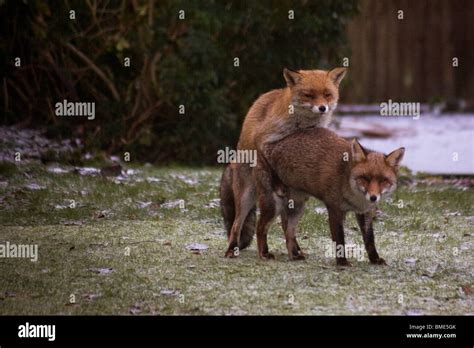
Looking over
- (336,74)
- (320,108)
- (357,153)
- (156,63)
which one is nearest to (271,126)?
(320,108)

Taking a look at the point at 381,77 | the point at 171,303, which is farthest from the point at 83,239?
the point at 381,77

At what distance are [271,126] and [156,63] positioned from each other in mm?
7076

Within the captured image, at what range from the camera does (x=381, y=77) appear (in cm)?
2183

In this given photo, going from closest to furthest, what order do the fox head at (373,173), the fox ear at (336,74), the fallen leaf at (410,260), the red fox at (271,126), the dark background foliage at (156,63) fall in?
the fox head at (373,173) → the fallen leaf at (410,260) → the red fox at (271,126) → the fox ear at (336,74) → the dark background foliage at (156,63)

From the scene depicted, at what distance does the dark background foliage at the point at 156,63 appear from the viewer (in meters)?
15.3

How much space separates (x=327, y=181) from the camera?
333 inches

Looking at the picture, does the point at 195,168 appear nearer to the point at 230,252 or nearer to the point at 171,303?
the point at 230,252

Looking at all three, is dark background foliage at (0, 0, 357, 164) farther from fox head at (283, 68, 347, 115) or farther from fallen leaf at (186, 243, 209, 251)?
fallen leaf at (186, 243, 209, 251)

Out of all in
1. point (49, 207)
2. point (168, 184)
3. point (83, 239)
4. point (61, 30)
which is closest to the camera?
point (83, 239)

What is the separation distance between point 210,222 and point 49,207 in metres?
2.04

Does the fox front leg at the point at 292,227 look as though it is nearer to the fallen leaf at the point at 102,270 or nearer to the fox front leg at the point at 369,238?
the fox front leg at the point at 369,238

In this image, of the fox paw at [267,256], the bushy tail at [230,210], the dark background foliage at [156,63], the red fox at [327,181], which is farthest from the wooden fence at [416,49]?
the fox paw at [267,256]

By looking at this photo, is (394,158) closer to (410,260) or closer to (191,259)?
(410,260)

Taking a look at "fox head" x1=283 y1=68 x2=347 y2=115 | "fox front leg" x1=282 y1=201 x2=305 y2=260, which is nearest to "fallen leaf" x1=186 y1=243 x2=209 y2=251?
"fox front leg" x1=282 y1=201 x2=305 y2=260
